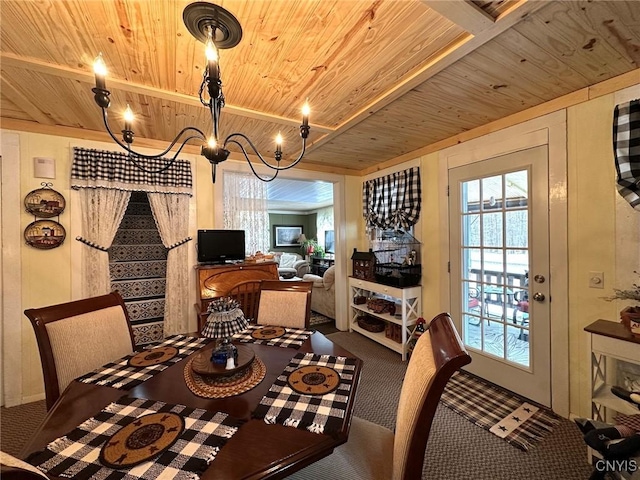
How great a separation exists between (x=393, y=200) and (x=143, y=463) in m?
3.09

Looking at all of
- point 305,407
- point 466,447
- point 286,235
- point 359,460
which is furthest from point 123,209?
point 286,235

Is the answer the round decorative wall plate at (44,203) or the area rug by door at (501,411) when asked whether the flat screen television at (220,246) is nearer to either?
the round decorative wall plate at (44,203)

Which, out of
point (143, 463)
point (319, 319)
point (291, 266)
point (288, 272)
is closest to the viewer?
point (143, 463)

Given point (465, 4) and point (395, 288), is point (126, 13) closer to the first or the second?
point (465, 4)

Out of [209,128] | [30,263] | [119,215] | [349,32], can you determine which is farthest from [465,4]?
[30,263]

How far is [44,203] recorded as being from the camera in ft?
7.32

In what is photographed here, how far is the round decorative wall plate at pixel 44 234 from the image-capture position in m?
2.19

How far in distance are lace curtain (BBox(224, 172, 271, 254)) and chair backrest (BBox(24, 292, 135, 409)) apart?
1.67 m

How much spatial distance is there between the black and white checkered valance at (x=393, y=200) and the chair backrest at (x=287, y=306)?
5.43 feet

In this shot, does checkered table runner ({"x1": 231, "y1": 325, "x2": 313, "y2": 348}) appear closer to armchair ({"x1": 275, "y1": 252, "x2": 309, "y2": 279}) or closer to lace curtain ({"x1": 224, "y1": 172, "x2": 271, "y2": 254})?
lace curtain ({"x1": 224, "y1": 172, "x2": 271, "y2": 254})

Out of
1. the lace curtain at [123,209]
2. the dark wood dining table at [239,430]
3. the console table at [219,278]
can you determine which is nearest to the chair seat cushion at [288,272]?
the console table at [219,278]

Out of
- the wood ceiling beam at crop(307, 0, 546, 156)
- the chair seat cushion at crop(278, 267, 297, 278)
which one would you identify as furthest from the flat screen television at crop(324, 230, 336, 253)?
the wood ceiling beam at crop(307, 0, 546, 156)

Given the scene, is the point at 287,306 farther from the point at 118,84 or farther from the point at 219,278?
the point at 118,84

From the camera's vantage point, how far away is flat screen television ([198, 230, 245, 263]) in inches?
109
